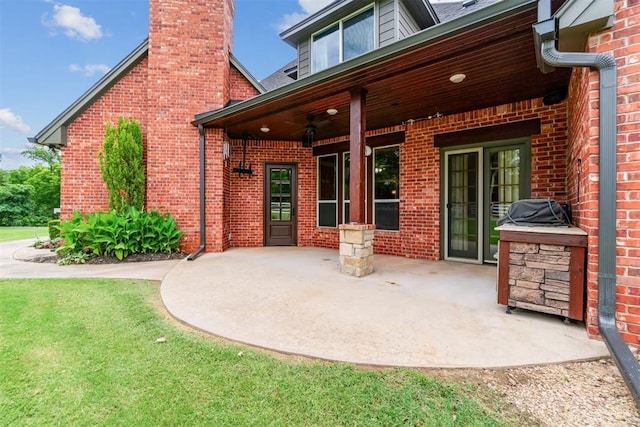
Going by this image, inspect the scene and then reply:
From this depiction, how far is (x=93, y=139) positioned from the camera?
255 inches

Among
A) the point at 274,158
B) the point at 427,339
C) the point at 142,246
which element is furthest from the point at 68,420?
the point at 274,158

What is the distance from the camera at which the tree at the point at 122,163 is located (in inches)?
229

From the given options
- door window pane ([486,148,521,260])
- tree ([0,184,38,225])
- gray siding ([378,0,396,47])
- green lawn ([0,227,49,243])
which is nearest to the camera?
door window pane ([486,148,521,260])

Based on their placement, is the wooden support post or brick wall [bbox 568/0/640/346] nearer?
brick wall [bbox 568/0/640/346]

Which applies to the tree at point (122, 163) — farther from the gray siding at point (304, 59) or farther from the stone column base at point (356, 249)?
the stone column base at point (356, 249)

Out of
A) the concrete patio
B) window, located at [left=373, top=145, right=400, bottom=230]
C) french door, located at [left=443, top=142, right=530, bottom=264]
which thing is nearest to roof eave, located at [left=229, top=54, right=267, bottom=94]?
window, located at [left=373, top=145, right=400, bottom=230]

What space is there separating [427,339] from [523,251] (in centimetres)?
124

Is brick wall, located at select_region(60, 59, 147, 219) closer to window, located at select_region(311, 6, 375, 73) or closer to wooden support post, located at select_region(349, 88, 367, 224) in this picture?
window, located at select_region(311, 6, 375, 73)

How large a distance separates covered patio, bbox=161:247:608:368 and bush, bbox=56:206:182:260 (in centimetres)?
182

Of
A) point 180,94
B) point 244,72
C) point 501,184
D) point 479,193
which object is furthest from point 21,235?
point 501,184

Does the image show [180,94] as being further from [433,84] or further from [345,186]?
[433,84]

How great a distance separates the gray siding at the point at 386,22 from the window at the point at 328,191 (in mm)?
2650

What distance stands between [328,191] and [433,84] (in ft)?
12.5

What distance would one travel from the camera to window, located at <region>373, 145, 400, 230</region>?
6125mm
